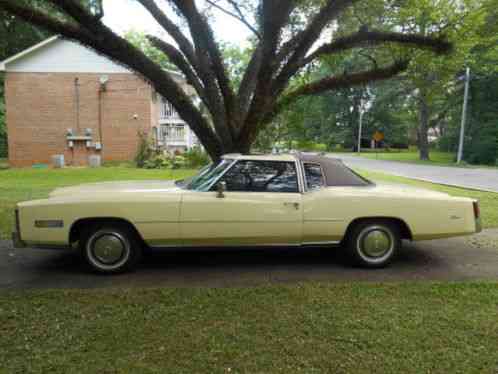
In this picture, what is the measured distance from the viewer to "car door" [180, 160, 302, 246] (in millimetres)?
4352

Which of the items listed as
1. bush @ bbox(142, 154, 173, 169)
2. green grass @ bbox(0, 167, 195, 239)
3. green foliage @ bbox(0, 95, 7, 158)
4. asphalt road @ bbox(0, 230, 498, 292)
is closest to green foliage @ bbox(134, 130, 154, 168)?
bush @ bbox(142, 154, 173, 169)

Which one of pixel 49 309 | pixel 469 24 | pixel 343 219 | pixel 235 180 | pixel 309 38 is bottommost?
pixel 49 309

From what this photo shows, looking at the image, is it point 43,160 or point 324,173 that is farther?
point 43,160

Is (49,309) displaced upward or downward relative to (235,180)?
downward

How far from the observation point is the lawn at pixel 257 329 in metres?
2.65

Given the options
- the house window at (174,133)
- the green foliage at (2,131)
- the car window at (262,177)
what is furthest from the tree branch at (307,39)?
the green foliage at (2,131)

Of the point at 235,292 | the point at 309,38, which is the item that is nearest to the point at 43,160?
the point at 309,38

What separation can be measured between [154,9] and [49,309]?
5784 mm

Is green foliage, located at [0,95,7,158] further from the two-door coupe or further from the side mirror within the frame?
the side mirror

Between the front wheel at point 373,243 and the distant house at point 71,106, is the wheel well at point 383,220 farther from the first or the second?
the distant house at point 71,106

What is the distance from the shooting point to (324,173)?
4.74 meters

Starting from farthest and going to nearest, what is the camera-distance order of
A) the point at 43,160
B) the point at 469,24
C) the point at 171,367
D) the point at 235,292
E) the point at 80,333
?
the point at 43,160 → the point at 469,24 → the point at 235,292 → the point at 80,333 → the point at 171,367

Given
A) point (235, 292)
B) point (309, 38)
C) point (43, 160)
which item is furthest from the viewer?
point (43, 160)

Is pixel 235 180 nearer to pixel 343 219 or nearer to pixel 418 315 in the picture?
pixel 343 219
